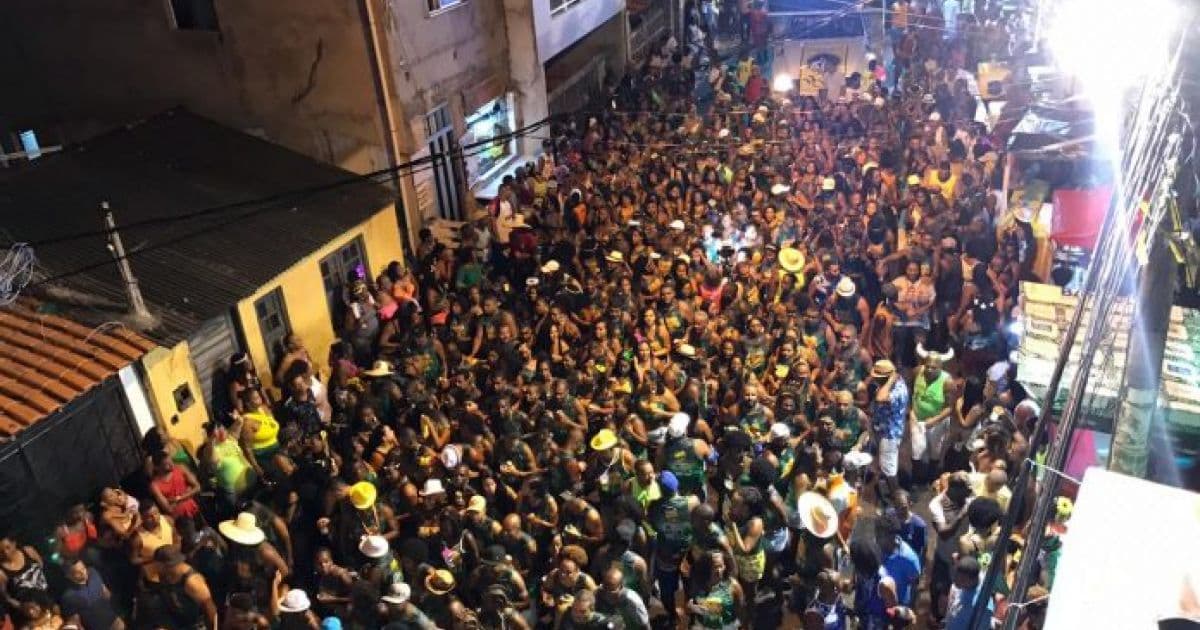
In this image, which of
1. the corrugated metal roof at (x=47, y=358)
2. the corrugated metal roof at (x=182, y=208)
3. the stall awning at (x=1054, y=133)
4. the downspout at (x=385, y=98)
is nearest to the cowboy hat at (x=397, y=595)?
the corrugated metal roof at (x=47, y=358)

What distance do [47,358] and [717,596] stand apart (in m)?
6.80

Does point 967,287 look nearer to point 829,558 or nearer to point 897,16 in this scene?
point 829,558

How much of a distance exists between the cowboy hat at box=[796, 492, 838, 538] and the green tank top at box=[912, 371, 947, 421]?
80.6 inches

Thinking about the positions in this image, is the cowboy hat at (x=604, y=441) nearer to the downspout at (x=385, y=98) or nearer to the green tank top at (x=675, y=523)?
the green tank top at (x=675, y=523)

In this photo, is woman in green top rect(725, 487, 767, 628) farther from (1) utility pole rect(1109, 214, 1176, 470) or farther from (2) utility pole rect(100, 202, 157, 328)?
(2) utility pole rect(100, 202, 157, 328)

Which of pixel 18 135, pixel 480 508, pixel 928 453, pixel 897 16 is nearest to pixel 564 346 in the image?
pixel 480 508

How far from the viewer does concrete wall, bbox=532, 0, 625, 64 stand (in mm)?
17750

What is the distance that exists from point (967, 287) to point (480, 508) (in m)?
5.96

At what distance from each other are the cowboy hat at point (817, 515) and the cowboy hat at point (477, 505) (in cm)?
243

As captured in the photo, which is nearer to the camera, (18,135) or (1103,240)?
(1103,240)

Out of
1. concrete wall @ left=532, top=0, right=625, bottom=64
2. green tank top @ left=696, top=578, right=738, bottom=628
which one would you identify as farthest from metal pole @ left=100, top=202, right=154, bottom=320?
concrete wall @ left=532, top=0, right=625, bottom=64

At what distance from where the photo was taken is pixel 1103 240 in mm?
6184

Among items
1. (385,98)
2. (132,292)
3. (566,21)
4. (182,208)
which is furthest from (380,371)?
(566,21)

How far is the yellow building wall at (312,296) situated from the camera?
35.4ft
